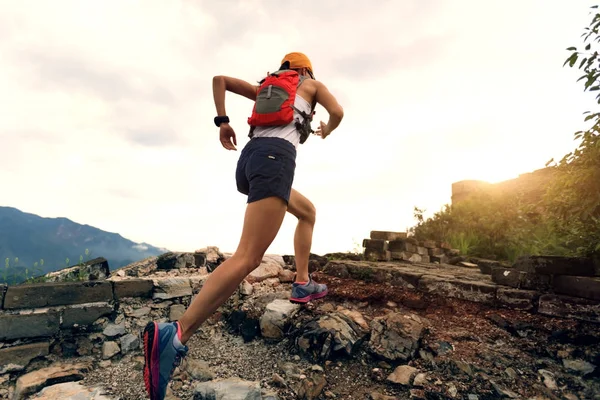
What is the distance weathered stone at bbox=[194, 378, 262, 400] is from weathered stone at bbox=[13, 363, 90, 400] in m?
1.16

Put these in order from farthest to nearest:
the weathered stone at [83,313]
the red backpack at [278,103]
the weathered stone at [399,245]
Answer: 1. the weathered stone at [399,245]
2. the weathered stone at [83,313]
3. the red backpack at [278,103]

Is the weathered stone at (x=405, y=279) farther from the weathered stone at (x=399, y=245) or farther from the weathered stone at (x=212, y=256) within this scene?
the weathered stone at (x=399, y=245)

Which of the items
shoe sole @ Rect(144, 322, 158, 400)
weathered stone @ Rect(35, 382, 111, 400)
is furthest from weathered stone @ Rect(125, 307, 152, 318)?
shoe sole @ Rect(144, 322, 158, 400)

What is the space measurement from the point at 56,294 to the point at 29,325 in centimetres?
32

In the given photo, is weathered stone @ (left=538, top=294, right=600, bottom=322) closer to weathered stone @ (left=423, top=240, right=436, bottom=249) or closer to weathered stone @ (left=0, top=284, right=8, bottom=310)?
weathered stone @ (left=423, top=240, right=436, bottom=249)

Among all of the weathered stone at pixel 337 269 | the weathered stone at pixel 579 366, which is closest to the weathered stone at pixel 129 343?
the weathered stone at pixel 337 269

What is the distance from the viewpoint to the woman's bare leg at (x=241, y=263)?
6.52 ft

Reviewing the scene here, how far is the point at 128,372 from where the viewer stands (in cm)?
295

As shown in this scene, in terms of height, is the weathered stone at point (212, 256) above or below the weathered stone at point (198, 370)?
above

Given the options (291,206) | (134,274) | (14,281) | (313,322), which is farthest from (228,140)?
(14,281)

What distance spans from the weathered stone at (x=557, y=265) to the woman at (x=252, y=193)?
2.35m

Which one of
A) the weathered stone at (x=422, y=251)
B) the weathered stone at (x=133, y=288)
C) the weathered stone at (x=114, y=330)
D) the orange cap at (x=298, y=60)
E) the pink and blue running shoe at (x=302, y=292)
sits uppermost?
the orange cap at (x=298, y=60)

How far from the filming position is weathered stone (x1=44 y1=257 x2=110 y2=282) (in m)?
3.76

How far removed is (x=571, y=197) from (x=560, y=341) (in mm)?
1221
